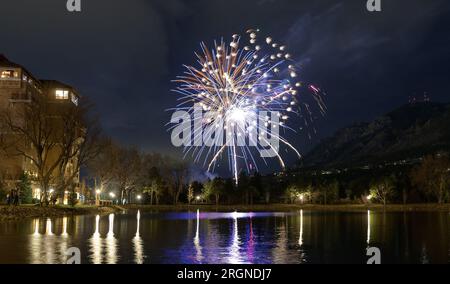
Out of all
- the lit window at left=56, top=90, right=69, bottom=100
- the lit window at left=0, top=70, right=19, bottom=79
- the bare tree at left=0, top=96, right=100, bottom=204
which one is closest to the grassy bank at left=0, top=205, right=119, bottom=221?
the bare tree at left=0, top=96, right=100, bottom=204

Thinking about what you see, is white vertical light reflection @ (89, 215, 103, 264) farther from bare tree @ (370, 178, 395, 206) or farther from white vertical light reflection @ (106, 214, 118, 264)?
bare tree @ (370, 178, 395, 206)

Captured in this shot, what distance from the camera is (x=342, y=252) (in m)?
25.5

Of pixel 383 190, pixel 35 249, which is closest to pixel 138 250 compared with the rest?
pixel 35 249

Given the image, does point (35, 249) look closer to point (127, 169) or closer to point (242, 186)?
point (127, 169)

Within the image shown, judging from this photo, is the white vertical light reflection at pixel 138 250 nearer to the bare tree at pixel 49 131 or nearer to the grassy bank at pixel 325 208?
the bare tree at pixel 49 131

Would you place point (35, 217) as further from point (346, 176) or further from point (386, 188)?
point (346, 176)

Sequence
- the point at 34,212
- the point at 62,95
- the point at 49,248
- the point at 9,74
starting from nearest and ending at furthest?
the point at 49,248, the point at 34,212, the point at 9,74, the point at 62,95

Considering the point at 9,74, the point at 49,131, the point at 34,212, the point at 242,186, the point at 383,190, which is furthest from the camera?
the point at 242,186

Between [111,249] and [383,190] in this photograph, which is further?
[383,190]

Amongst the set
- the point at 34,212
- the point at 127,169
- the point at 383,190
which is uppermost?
the point at 127,169

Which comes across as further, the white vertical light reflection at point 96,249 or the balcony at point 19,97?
the balcony at point 19,97

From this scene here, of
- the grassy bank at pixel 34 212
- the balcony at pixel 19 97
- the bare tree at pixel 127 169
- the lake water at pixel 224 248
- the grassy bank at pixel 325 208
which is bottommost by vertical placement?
the grassy bank at pixel 325 208

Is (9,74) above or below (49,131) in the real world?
above

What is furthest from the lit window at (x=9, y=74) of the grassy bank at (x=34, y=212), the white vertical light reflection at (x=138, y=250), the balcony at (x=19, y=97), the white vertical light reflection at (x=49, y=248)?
the white vertical light reflection at (x=138, y=250)
